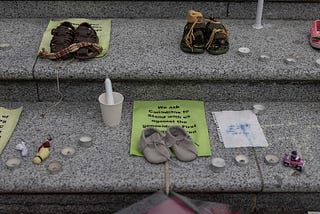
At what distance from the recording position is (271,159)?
5.90 ft

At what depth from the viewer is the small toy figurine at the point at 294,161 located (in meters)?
1.76

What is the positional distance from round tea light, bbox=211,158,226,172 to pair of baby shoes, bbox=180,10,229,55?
0.55 meters

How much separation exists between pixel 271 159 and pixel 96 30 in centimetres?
105

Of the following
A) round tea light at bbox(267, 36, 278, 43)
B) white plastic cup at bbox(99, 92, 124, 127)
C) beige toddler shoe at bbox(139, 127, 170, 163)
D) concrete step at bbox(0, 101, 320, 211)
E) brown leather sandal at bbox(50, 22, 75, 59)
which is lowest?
concrete step at bbox(0, 101, 320, 211)

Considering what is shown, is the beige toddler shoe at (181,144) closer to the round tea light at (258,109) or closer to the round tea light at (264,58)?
the round tea light at (258,109)

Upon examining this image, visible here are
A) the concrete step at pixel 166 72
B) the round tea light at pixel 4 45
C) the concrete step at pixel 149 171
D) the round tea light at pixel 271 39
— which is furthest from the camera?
the round tea light at pixel 271 39

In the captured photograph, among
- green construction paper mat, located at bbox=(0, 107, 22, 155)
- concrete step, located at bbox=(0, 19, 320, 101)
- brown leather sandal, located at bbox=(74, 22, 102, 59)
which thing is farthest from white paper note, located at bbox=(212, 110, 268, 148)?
green construction paper mat, located at bbox=(0, 107, 22, 155)

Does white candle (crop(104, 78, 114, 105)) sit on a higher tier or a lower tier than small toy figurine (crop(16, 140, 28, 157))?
higher

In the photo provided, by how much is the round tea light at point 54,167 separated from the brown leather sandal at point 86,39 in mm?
504

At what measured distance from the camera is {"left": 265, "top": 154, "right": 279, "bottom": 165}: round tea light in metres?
1.77

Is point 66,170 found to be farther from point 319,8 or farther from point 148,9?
point 319,8

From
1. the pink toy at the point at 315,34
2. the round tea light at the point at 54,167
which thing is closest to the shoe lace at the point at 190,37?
the pink toy at the point at 315,34

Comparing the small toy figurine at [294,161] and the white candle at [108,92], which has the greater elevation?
the white candle at [108,92]

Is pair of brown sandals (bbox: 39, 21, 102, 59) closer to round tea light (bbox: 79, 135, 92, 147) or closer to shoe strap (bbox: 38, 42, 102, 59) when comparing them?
shoe strap (bbox: 38, 42, 102, 59)
